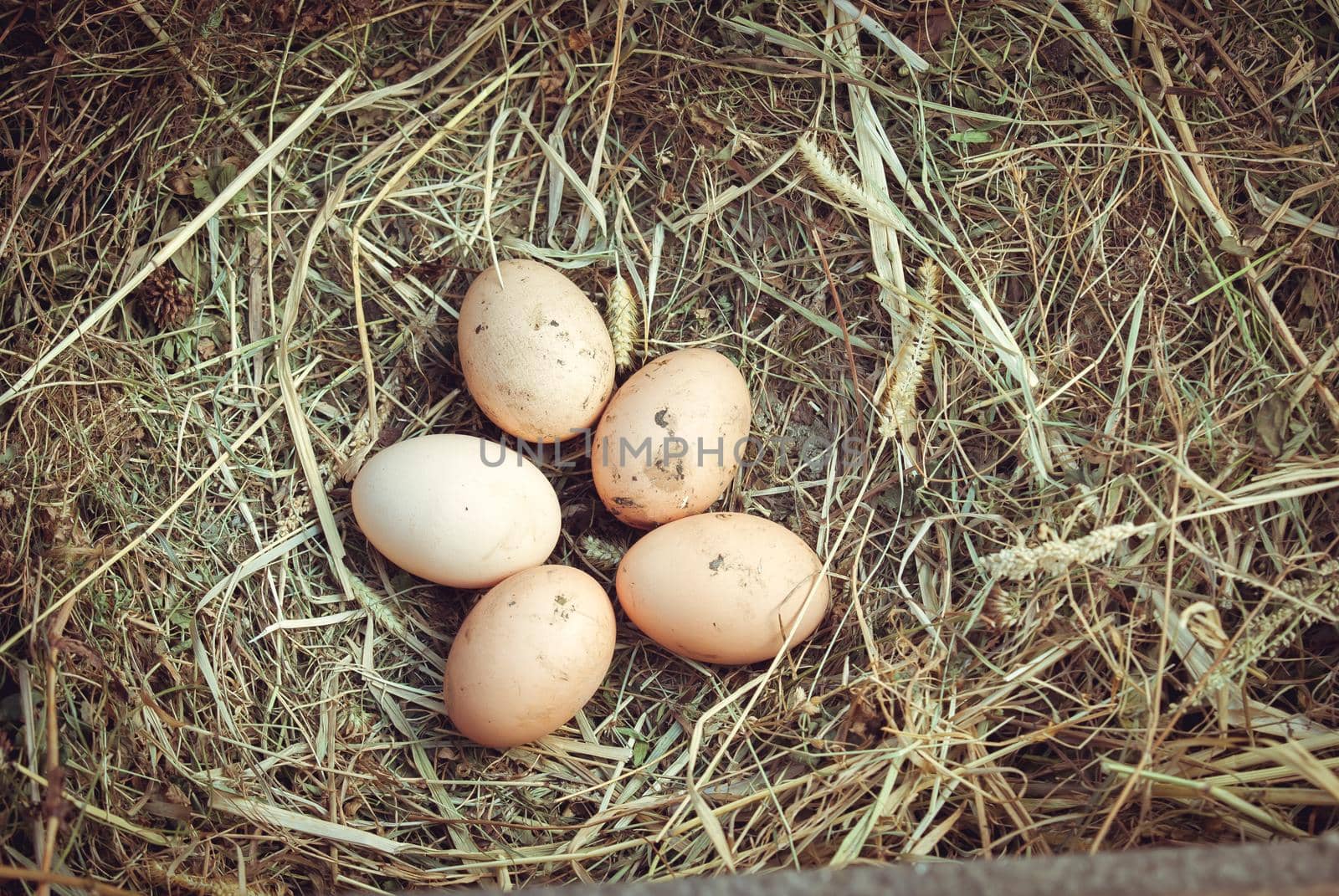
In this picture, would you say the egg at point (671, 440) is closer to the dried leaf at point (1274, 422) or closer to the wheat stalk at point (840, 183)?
the wheat stalk at point (840, 183)

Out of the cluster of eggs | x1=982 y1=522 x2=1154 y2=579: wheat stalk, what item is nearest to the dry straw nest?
x1=982 y1=522 x2=1154 y2=579: wheat stalk

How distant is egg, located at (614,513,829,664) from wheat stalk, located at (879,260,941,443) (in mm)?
298

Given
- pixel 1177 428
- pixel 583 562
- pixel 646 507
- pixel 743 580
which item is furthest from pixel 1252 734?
pixel 583 562

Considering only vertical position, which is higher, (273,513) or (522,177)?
(522,177)

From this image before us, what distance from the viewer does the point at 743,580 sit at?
4.91 ft

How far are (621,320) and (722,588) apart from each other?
0.58 m

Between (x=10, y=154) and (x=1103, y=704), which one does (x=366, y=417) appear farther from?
(x=1103, y=704)

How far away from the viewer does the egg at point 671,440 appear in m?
1.55

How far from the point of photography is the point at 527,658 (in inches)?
56.6

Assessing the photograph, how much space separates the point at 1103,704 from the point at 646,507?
0.83m

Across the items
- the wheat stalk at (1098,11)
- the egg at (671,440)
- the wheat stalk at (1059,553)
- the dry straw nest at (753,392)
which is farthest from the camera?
the wheat stalk at (1098,11)

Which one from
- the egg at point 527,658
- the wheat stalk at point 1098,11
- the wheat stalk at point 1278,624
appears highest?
the wheat stalk at point 1098,11

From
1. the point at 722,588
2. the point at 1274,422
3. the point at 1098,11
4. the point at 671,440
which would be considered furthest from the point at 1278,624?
the point at 1098,11

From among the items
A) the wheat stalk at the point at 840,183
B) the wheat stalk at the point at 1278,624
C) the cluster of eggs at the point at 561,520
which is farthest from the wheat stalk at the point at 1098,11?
the wheat stalk at the point at 1278,624
